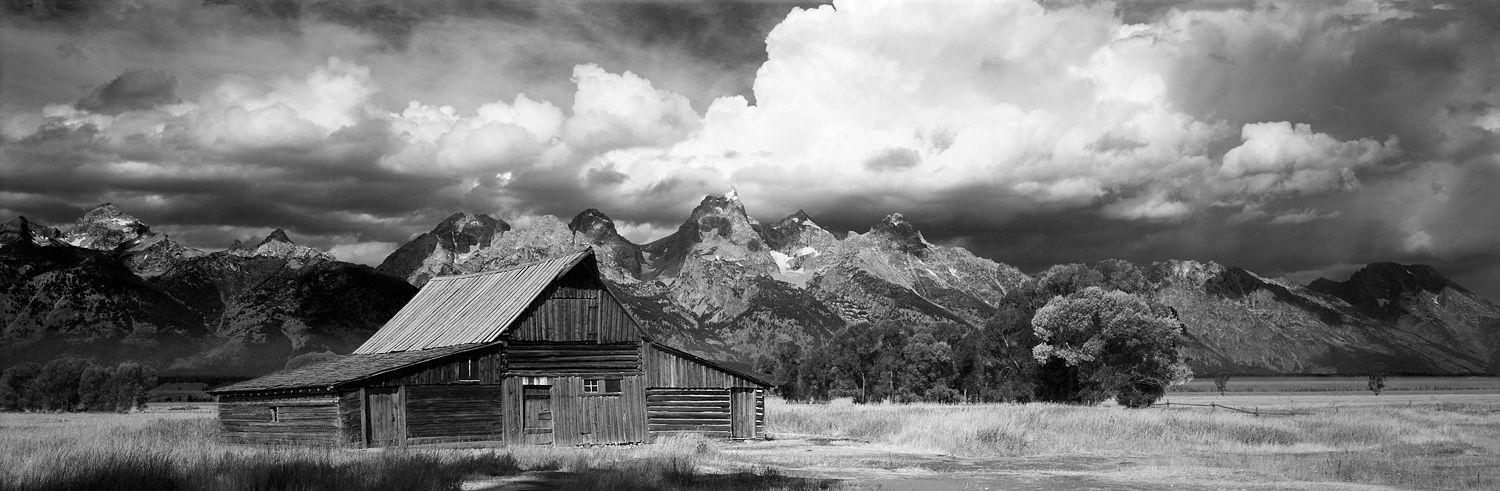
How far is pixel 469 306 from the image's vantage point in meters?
44.0

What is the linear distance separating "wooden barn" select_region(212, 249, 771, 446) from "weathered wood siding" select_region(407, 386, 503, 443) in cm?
4

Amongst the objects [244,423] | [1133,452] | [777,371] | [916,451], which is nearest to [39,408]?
[244,423]

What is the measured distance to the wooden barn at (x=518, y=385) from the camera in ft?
121

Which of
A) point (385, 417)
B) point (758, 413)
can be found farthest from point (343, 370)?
point (758, 413)

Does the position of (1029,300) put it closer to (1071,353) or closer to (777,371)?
(1071,353)

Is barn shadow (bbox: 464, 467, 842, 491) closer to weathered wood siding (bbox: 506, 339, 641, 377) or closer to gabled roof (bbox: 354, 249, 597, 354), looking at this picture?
weathered wood siding (bbox: 506, 339, 641, 377)

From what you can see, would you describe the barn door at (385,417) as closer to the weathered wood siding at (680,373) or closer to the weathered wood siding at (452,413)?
the weathered wood siding at (452,413)

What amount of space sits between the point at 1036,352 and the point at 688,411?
28781 millimetres

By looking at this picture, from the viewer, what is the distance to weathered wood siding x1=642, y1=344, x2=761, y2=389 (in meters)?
41.8

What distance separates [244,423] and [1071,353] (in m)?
41.0

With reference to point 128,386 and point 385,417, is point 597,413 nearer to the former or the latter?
point 385,417

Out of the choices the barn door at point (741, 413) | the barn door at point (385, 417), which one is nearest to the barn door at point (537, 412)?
the barn door at point (385, 417)

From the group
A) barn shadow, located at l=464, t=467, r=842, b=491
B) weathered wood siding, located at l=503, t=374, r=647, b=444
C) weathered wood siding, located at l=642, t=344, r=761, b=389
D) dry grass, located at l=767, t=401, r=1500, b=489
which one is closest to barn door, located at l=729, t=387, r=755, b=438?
weathered wood siding, located at l=642, t=344, r=761, b=389

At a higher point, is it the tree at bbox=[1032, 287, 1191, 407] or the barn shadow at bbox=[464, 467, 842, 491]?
the tree at bbox=[1032, 287, 1191, 407]
